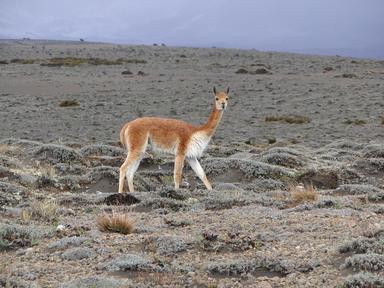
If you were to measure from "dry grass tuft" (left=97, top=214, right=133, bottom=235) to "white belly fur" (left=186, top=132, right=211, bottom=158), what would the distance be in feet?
12.6

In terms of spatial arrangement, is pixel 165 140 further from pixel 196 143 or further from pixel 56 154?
pixel 56 154

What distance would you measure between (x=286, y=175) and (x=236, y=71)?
3426 centimetres

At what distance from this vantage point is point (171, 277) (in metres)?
6.35

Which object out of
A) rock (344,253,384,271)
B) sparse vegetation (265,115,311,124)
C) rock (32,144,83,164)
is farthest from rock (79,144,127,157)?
sparse vegetation (265,115,311,124)

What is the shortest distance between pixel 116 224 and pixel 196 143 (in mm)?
4015

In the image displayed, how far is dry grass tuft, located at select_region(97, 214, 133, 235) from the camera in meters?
8.02

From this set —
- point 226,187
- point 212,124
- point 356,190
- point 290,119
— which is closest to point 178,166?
point 212,124

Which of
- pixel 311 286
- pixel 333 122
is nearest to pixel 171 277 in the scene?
pixel 311 286

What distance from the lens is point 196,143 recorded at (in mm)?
11828

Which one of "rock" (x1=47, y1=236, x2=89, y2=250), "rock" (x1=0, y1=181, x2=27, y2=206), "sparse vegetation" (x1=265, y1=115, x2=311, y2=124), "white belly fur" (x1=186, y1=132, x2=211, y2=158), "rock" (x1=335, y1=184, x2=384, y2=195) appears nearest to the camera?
"rock" (x1=47, y1=236, x2=89, y2=250)

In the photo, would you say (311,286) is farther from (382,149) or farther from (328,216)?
Result: (382,149)

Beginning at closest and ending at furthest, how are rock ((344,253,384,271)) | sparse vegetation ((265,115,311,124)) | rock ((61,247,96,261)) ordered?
rock ((344,253,384,271)) < rock ((61,247,96,261)) < sparse vegetation ((265,115,311,124))

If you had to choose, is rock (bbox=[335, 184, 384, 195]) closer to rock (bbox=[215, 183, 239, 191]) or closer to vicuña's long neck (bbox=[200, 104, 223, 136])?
rock (bbox=[215, 183, 239, 191])

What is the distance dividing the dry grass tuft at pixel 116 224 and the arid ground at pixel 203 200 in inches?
4.7
